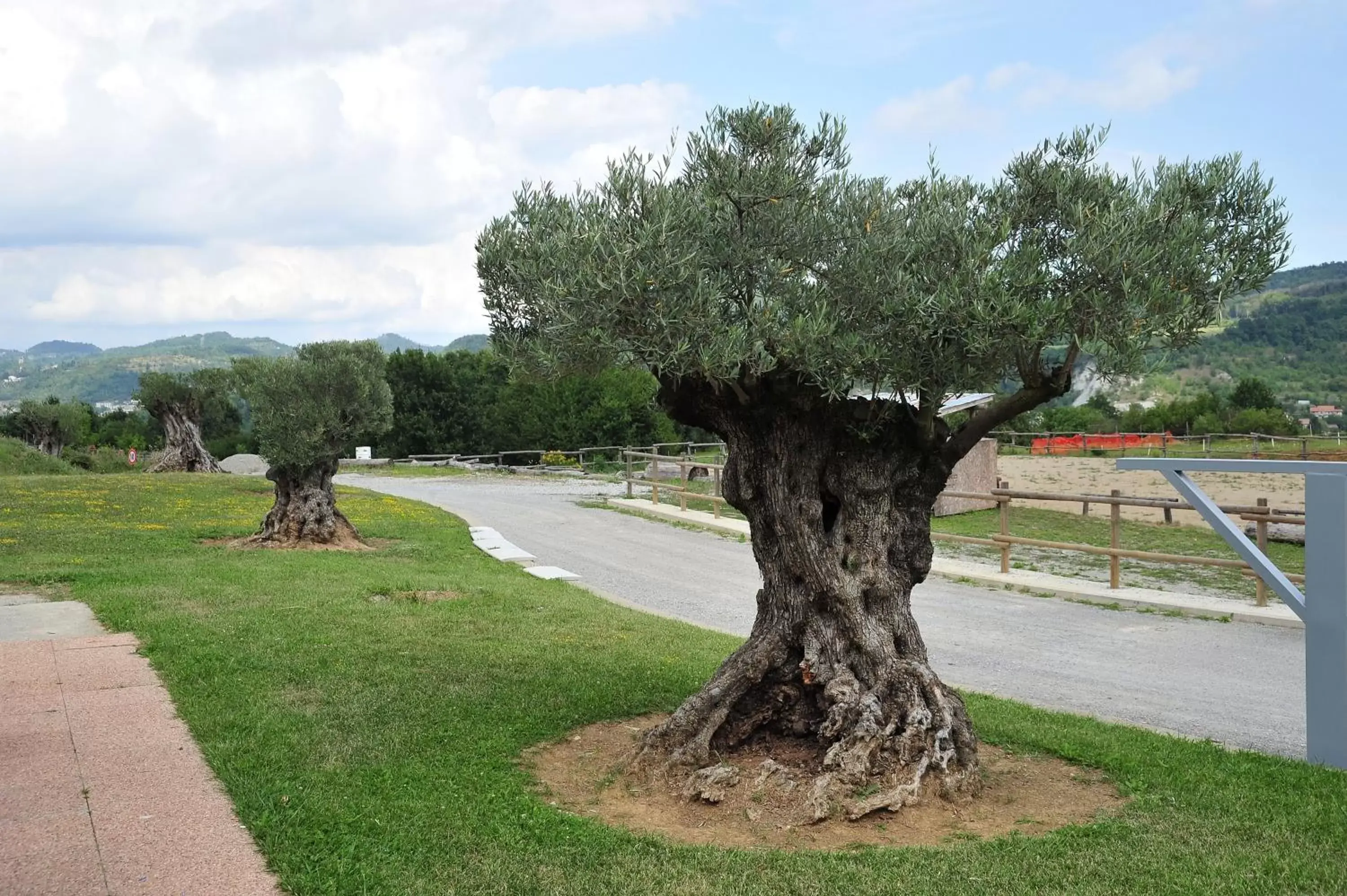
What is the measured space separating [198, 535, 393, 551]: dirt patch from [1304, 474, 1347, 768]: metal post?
13.0 meters

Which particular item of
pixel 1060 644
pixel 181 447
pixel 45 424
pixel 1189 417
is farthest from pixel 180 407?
pixel 1189 417

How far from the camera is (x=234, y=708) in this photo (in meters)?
7.01

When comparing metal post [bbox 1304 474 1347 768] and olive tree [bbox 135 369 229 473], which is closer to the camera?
metal post [bbox 1304 474 1347 768]

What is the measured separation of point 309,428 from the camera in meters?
16.7

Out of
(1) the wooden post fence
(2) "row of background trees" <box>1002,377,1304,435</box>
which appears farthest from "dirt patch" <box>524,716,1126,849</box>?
(2) "row of background trees" <box>1002,377,1304,435</box>

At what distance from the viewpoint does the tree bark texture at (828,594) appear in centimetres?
590

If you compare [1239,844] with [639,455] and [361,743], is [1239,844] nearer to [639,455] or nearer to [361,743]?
[361,743]

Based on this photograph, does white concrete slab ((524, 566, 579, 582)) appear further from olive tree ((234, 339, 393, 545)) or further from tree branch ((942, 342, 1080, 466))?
tree branch ((942, 342, 1080, 466))

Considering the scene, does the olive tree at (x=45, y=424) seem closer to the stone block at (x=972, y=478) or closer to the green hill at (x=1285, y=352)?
the stone block at (x=972, y=478)

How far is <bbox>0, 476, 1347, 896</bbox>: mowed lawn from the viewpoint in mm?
4555

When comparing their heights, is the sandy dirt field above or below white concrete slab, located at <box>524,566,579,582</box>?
above

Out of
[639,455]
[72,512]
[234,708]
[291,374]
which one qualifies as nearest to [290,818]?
[234,708]

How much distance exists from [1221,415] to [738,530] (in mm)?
41381

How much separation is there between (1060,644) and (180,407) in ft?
110
